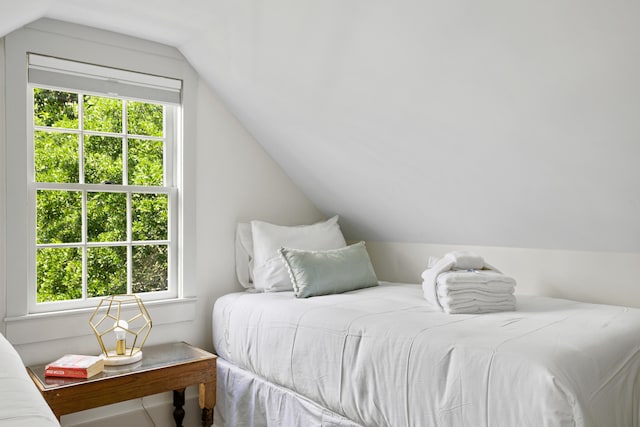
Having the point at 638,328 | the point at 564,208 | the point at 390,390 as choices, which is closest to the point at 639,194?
the point at 564,208

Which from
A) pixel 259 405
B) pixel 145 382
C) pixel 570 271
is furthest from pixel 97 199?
pixel 570 271

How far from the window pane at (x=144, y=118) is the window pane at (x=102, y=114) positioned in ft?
0.21

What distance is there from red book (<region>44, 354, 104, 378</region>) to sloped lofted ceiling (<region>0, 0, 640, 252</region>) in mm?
1509

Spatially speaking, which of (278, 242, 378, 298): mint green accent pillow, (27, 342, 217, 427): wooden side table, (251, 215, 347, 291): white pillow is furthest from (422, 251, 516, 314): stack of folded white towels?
(27, 342, 217, 427): wooden side table

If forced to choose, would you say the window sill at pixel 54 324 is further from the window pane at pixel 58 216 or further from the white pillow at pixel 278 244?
the white pillow at pixel 278 244

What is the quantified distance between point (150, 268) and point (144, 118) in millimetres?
902

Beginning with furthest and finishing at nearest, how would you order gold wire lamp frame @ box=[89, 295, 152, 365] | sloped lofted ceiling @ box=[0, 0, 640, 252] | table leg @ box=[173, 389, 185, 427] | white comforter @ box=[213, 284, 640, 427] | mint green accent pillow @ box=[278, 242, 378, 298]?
table leg @ box=[173, 389, 185, 427] → mint green accent pillow @ box=[278, 242, 378, 298] → gold wire lamp frame @ box=[89, 295, 152, 365] → sloped lofted ceiling @ box=[0, 0, 640, 252] → white comforter @ box=[213, 284, 640, 427]

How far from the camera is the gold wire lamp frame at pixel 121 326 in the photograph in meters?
2.52

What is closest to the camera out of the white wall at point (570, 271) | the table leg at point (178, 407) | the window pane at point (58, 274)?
the white wall at point (570, 271)

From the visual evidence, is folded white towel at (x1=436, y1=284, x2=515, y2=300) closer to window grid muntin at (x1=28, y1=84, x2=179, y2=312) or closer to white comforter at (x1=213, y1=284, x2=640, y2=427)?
white comforter at (x1=213, y1=284, x2=640, y2=427)

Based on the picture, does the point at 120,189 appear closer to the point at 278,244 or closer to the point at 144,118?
the point at 144,118

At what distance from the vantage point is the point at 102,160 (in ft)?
9.30

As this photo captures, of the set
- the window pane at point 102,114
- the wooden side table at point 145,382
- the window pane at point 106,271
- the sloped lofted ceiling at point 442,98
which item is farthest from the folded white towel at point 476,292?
the window pane at point 102,114

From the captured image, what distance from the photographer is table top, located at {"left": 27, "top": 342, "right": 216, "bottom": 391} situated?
7.32 feet
